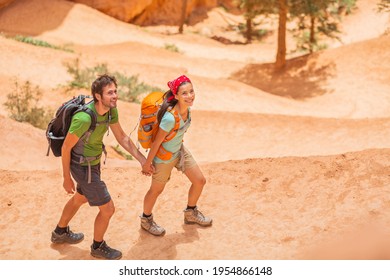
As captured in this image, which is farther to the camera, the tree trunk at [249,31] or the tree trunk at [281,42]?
the tree trunk at [249,31]

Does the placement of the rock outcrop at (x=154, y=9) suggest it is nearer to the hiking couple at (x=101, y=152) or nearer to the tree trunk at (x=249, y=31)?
the tree trunk at (x=249, y=31)

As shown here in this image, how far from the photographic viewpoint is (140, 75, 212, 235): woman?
17.1 feet

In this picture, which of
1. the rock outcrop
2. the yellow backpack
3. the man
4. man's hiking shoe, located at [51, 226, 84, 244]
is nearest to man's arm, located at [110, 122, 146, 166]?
the man

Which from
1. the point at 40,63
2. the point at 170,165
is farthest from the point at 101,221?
the point at 40,63

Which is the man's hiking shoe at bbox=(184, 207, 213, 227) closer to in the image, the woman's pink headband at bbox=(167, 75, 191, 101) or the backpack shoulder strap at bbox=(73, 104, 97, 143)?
the woman's pink headband at bbox=(167, 75, 191, 101)

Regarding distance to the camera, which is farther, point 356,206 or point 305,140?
point 305,140

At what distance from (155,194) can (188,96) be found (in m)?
1.21

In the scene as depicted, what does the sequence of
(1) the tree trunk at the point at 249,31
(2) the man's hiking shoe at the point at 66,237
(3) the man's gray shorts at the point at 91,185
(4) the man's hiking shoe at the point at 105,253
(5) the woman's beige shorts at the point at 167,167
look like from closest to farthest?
(3) the man's gray shorts at the point at 91,185
(4) the man's hiking shoe at the point at 105,253
(5) the woman's beige shorts at the point at 167,167
(2) the man's hiking shoe at the point at 66,237
(1) the tree trunk at the point at 249,31

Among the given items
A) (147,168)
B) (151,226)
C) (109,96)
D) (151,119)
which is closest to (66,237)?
(151,226)

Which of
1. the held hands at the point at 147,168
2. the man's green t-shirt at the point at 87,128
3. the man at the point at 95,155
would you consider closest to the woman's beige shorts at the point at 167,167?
the held hands at the point at 147,168

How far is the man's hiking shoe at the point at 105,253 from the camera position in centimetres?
541

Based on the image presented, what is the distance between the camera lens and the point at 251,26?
32125 millimetres

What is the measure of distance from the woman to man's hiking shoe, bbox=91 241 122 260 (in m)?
0.53

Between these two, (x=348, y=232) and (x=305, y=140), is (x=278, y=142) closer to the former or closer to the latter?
(x=305, y=140)
